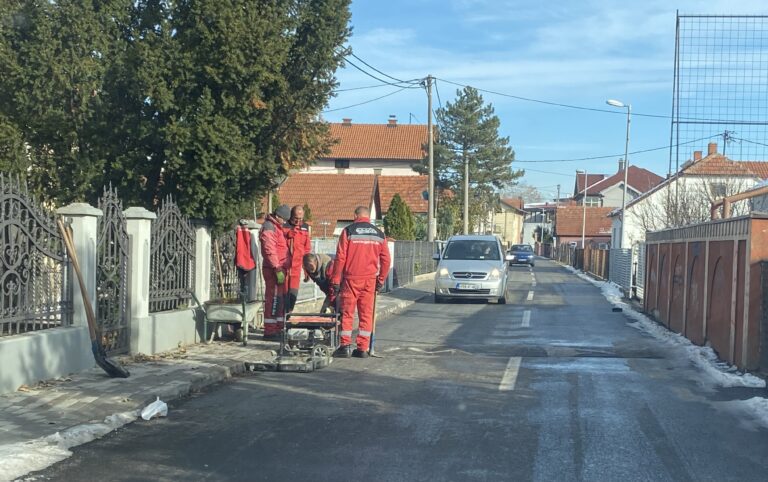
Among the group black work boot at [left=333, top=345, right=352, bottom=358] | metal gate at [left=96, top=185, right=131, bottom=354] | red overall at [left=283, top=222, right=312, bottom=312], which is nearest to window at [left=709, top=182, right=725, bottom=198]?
red overall at [left=283, top=222, right=312, bottom=312]

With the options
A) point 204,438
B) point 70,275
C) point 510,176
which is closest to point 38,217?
point 70,275

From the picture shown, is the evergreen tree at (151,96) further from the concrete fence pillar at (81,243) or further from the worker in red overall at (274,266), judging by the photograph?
the concrete fence pillar at (81,243)

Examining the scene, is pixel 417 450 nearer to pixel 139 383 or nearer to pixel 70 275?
pixel 139 383

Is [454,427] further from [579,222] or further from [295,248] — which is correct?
[579,222]

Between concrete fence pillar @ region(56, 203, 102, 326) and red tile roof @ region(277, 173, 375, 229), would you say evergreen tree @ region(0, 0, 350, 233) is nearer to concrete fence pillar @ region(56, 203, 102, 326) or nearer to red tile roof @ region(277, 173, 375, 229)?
concrete fence pillar @ region(56, 203, 102, 326)

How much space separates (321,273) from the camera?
1162 cm

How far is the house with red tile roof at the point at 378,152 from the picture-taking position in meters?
69.2

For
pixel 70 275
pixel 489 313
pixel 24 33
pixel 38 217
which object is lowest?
pixel 489 313

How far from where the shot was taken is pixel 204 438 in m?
6.32

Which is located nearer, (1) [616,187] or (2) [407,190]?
(2) [407,190]

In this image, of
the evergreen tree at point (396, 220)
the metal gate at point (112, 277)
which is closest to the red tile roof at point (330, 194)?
the evergreen tree at point (396, 220)

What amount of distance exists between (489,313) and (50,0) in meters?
11.4

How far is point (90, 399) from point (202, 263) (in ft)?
15.1

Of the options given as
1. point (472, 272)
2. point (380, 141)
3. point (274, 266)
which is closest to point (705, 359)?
point (274, 266)
